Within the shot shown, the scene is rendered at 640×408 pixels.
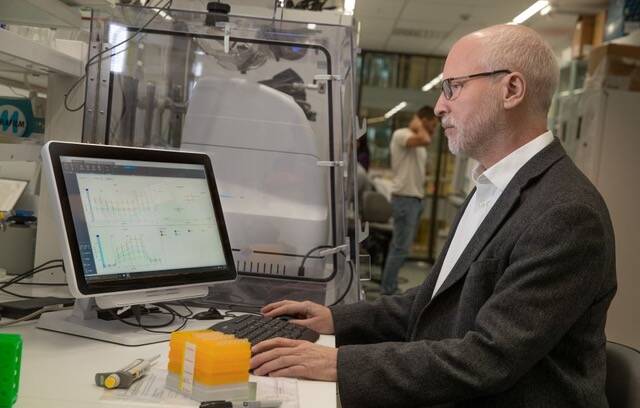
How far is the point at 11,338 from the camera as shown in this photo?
797mm

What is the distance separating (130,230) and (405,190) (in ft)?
13.7

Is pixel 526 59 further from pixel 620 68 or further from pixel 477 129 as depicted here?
pixel 620 68

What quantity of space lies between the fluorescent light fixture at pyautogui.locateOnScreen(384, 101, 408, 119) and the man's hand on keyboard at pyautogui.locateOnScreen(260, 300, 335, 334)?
6.82 m

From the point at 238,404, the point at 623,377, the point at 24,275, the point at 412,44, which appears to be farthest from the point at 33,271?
the point at 412,44

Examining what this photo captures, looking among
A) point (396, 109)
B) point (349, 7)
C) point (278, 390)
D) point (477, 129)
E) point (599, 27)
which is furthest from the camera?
point (396, 109)

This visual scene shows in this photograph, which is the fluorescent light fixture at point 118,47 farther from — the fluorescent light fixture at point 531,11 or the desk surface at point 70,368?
the fluorescent light fixture at point 531,11

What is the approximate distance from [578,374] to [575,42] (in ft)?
18.1

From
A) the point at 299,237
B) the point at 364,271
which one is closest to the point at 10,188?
the point at 299,237

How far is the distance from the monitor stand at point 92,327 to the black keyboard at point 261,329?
129 millimetres

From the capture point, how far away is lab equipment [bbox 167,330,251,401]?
3.11 feet

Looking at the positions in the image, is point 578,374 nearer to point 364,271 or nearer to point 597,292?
point 597,292

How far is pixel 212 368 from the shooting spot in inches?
37.0

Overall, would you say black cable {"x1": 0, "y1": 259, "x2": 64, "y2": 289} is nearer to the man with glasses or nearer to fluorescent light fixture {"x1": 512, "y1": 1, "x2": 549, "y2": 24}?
the man with glasses

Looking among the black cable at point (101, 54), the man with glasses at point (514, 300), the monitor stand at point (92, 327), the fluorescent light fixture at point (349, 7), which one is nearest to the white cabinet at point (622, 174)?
the fluorescent light fixture at point (349, 7)
